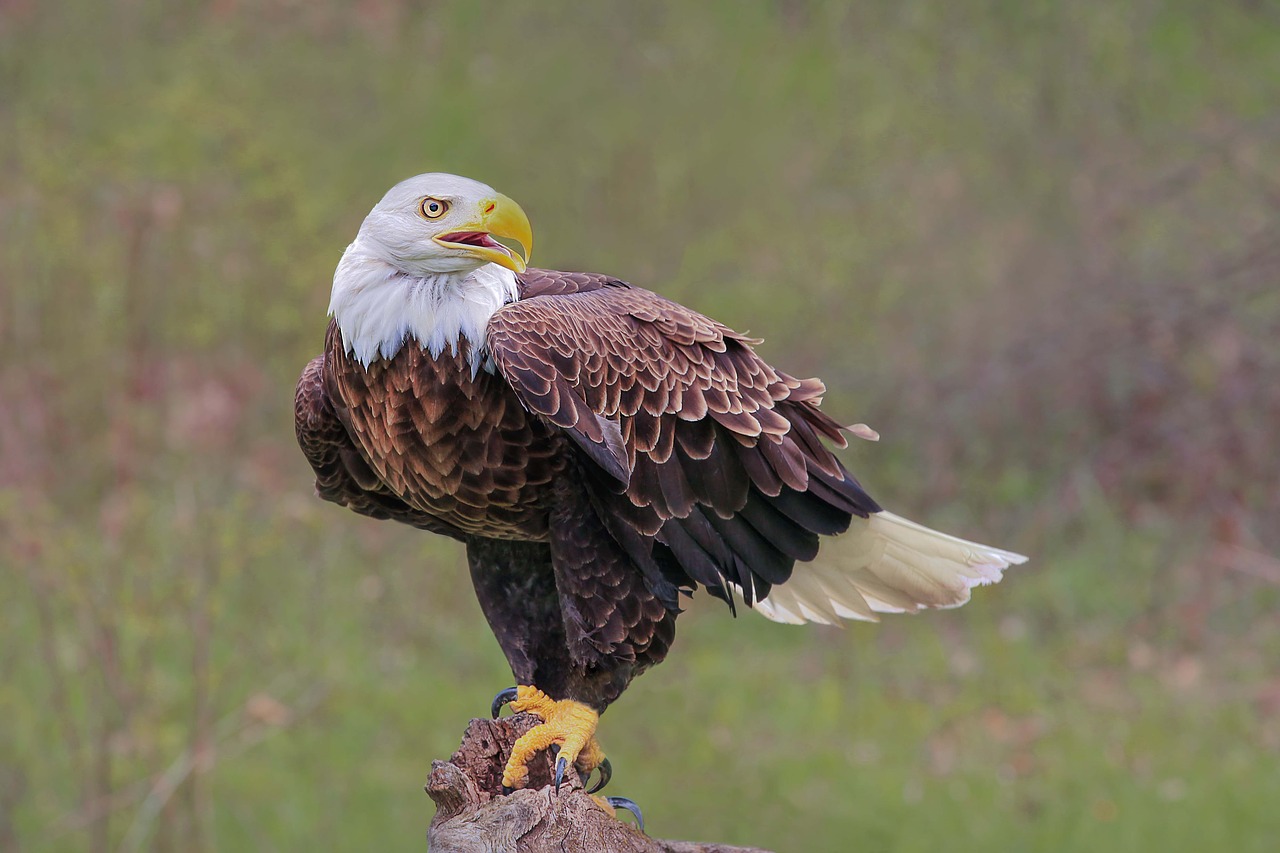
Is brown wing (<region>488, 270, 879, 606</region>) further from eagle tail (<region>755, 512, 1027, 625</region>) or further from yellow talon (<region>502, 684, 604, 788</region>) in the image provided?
yellow talon (<region>502, 684, 604, 788</region>)

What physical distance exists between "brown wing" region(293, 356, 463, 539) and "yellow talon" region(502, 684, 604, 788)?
1.53 ft

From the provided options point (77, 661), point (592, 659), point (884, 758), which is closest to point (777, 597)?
point (592, 659)

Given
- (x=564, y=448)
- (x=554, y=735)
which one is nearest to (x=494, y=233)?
(x=564, y=448)

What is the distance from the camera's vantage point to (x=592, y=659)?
3.54 meters

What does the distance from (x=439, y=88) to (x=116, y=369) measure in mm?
3290

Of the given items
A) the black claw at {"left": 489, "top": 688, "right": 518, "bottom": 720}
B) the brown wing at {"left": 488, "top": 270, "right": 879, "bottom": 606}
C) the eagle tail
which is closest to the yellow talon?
the black claw at {"left": 489, "top": 688, "right": 518, "bottom": 720}

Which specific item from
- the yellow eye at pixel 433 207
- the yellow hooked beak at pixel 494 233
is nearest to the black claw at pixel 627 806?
the yellow hooked beak at pixel 494 233

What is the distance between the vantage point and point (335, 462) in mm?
3777

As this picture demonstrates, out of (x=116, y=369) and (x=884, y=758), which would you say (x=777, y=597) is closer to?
(x=884, y=758)

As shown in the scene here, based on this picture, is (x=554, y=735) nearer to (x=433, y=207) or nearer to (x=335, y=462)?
(x=335, y=462)

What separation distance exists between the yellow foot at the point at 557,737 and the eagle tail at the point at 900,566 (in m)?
0.59

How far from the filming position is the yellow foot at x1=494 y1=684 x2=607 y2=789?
350cm

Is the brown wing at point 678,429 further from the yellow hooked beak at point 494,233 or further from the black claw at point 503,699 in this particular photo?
the black claw at point 503,699

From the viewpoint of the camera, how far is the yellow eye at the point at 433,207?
3.27 metres
